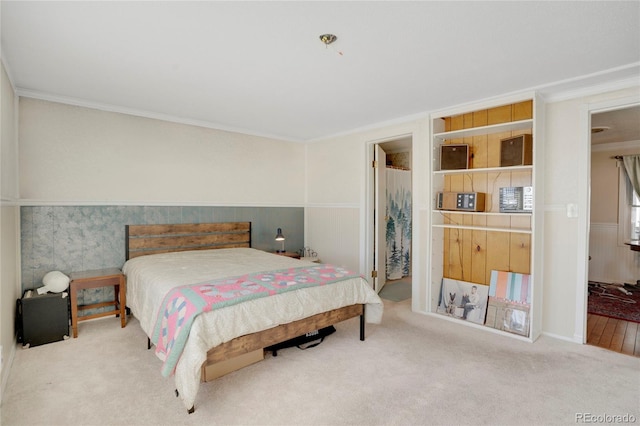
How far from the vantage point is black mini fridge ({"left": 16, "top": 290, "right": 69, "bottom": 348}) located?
2.83 metres

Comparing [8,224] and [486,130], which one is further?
[486,130]

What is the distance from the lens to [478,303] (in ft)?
11.5

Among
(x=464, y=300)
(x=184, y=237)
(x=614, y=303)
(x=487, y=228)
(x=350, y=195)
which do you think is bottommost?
(x=614, y=303)

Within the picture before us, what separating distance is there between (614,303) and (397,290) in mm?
2742

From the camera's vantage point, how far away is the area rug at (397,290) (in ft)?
14.9

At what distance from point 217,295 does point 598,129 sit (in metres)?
5.20

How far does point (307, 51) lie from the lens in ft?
7.51

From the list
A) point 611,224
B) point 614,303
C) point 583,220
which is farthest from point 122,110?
point 611,224

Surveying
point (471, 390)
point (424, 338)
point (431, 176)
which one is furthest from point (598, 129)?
point (471, 390)

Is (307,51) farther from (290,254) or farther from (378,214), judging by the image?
(290,254)

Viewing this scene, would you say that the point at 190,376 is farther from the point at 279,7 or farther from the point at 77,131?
the point at 77,131

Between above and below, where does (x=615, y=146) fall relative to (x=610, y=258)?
above

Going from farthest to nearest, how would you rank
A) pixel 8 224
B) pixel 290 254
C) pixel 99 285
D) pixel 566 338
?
pixel 290 254, pixel 99 285, pixel 566 338, pixel 8 224

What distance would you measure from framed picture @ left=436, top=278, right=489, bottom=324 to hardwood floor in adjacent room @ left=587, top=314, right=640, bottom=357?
0.91 meters
